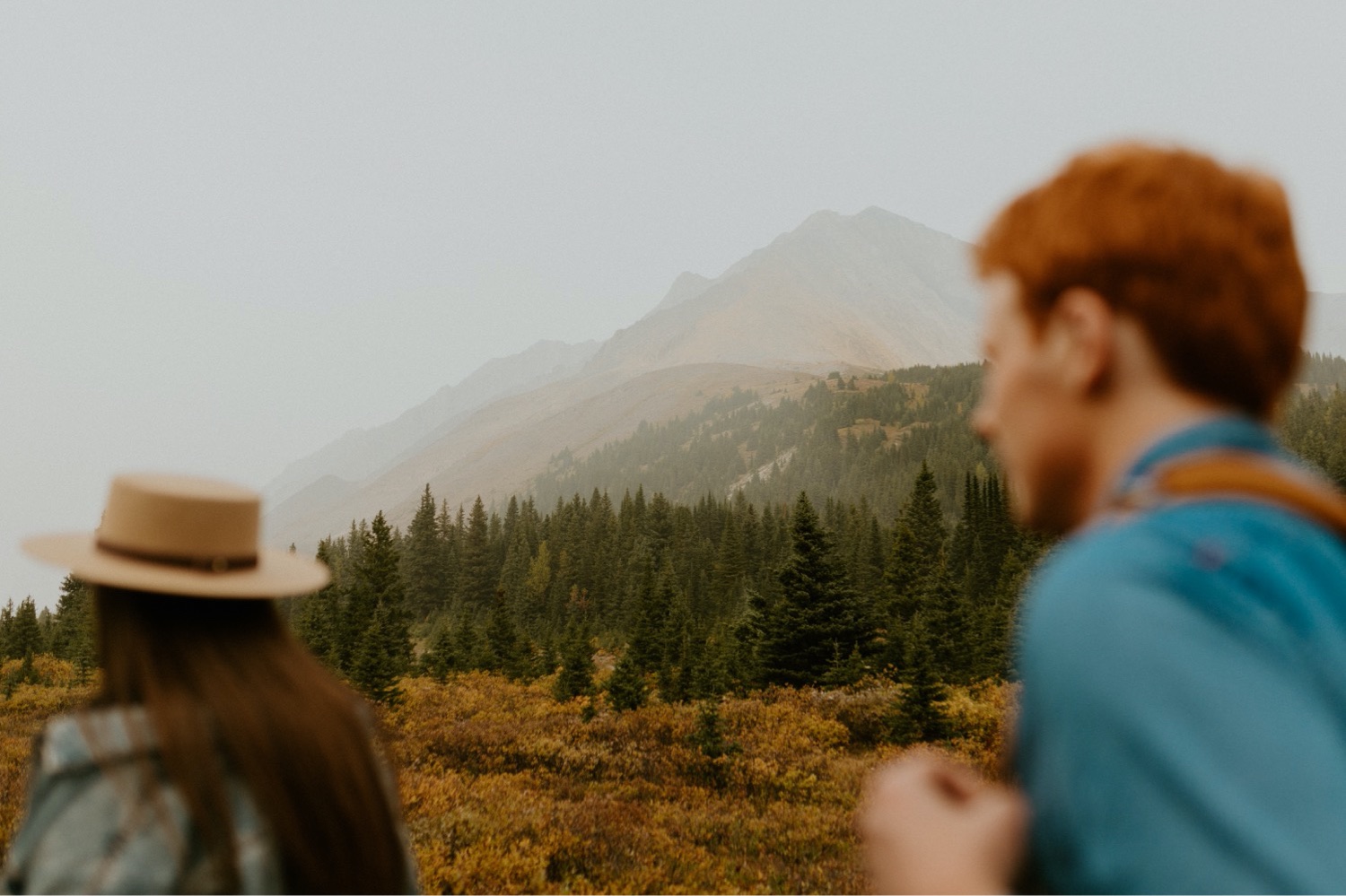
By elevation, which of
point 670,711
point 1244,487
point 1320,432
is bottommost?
point 1320,432

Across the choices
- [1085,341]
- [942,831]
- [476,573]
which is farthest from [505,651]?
[476,573]

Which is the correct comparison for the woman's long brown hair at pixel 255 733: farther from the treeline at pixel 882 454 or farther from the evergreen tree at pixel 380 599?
the treeline at pixel 882 454

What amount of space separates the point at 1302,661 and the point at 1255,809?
0.19 m

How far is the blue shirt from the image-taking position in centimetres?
73

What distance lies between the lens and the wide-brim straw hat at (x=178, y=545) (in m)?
1.98

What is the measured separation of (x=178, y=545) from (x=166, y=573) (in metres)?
0.10

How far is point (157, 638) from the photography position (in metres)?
1.96

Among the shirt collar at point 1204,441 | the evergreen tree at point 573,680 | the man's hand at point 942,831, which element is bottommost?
the evergreen tree at point 573,680

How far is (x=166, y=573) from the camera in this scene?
2.00 metres

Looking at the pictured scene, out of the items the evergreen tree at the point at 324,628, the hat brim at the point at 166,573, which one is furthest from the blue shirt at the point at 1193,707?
the evergreen tree at the point at 324,628

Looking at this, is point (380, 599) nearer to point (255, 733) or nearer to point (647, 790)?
point (647, 790)

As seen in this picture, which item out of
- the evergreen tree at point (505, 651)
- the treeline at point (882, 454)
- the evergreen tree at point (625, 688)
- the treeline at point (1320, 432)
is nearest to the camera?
the evergreen tree at point (625, 688)

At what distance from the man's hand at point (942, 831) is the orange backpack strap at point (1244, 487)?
40cm

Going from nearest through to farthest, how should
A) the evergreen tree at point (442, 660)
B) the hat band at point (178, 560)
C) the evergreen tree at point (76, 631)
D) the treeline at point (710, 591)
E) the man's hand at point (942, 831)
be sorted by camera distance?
the man's hand at point (942, 831) → the hat band at point (178, 560) → the treeline at point (710, 591) → the evergreen tree at point (76, 631) → the evergreen tree at point (442, 660)
